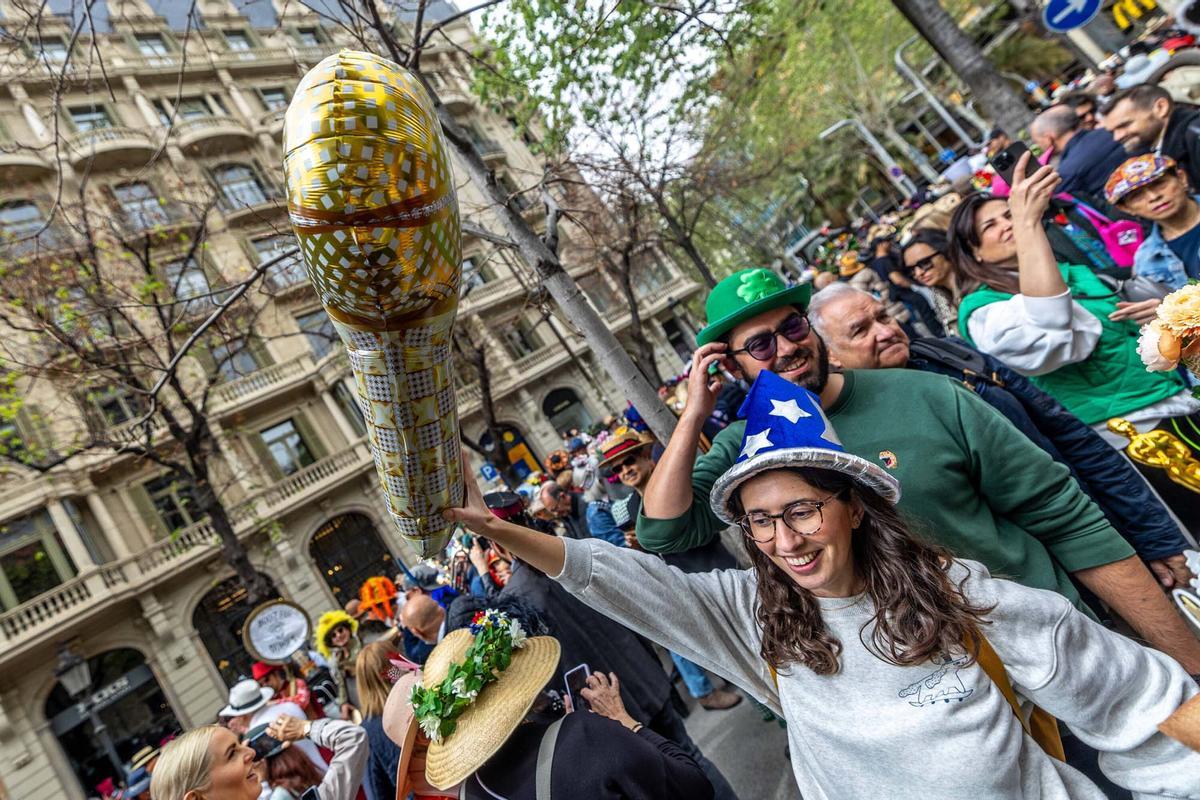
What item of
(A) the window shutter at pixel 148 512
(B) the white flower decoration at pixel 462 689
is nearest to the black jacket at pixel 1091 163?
(B) the white flower decoration at pixel 462 689

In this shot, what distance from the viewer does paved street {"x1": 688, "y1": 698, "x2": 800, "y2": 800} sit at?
3463 millimetres

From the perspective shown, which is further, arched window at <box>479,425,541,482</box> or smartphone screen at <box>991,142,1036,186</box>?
arched window at <box>479,425,541,482</box>

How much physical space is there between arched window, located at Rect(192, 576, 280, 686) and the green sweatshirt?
17.2 metres

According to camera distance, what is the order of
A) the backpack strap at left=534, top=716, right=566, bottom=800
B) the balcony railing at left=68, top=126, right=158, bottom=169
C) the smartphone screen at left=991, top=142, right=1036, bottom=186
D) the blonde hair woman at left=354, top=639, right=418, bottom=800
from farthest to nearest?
the balcony railing at left=68, top=126, right=158, bottom=169 < the smartphone screen at left=991, top=142, right=1036, bottom=186 < the blonde hair woman at left=354, top=639, right=418, bottom=800 < the backpack strap at left=534, top=716, right=566, bottom=800

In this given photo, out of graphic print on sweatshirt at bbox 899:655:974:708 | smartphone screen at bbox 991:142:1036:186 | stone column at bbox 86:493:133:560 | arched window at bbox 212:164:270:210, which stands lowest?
graphic print on sweatshirt at bbox 899:655:974:708

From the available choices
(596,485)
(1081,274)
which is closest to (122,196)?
(596,485)

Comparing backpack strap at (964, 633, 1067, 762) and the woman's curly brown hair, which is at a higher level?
the woman's curly brown hair

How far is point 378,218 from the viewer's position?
907mm

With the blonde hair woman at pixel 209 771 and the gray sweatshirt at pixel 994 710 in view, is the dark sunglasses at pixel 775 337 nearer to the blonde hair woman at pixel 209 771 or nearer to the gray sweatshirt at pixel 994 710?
the gray sweatshirt at pixel 994 710

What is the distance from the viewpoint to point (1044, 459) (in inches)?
68.4

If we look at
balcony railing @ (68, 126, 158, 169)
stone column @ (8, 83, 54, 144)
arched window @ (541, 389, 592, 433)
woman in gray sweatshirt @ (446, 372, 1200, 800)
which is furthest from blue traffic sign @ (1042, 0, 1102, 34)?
stone column @ (8, 83, 54, 144)

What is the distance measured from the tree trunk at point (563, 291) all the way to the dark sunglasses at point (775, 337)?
175 cm

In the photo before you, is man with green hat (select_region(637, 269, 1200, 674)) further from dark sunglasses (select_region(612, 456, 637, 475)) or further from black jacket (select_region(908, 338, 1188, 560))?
dark sunglasses (select_region(612, 456, 637, 475))

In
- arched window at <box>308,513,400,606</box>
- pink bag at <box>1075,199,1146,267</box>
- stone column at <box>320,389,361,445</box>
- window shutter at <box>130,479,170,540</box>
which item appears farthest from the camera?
stone column at <box>320,389,361,445</box>
